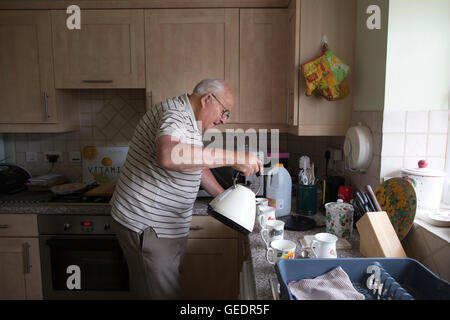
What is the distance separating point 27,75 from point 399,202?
2134mm

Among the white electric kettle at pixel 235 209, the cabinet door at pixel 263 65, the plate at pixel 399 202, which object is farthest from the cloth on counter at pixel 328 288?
the cabinet door at pixel 263 65

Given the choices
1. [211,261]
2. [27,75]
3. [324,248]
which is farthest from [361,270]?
[27,75]

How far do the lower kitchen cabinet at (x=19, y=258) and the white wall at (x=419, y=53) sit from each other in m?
1.96

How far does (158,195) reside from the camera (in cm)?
134

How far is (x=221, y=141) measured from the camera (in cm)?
229

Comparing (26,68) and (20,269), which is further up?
(26,68)

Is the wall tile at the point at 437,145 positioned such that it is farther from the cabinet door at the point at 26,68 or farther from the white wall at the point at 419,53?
the cabinet door at the point at 26,68

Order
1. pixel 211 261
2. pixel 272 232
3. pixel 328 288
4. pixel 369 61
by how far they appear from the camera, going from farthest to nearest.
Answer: pixel 211 261 < pixel 369 61 < pixel 272 232 < pixel 328 288

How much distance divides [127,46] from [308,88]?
1099 millimetres

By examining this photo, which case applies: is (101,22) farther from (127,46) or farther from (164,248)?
(164,248)

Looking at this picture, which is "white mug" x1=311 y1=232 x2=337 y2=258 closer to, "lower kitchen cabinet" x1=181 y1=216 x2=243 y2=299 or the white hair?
the white hair

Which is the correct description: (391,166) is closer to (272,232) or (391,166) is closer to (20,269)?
(272,232)

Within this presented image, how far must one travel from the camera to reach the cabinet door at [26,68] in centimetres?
198

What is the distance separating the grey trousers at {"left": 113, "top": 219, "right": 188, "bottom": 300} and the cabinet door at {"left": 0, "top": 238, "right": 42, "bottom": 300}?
0.77 m
